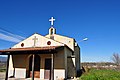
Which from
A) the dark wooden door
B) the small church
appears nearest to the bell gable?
the small church

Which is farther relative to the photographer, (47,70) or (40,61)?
(40,61)

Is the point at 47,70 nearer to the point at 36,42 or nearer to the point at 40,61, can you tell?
the point at 40,61

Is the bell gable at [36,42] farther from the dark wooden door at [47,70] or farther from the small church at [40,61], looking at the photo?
the dark wooden door at [47,70]

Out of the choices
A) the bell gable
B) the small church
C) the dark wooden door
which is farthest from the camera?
the bell gable

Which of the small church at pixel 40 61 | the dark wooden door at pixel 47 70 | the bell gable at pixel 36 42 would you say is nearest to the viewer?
the small church at pixel 40 61

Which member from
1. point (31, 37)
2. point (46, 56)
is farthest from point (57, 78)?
point (31, 37)

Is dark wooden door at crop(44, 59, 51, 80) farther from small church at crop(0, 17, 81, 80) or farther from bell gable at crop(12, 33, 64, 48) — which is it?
bell gable at crop(12, 33, 64, 48)

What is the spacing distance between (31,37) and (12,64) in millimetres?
3874

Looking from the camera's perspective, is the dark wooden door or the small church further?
the dark wooden door

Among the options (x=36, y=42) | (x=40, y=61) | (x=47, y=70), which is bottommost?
(x=47, y=70)

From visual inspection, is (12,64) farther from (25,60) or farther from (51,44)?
(51,44)

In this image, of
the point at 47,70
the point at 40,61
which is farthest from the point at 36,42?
the point at 47,70

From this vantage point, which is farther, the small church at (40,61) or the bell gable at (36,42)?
the bell gable at (36,42)

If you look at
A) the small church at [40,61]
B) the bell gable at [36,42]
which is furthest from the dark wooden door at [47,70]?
the bell gable at [36,42]
